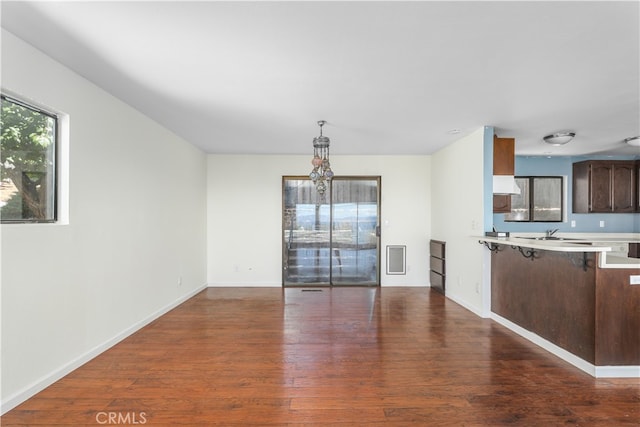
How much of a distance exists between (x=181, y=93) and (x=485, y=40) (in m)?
2.55

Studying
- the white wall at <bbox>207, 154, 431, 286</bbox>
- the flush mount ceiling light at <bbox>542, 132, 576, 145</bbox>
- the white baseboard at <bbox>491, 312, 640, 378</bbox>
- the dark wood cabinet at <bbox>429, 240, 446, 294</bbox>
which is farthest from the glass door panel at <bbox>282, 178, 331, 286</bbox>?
the flush mount ceiling light at <bbox>542, 132, 576, 145</bbox>

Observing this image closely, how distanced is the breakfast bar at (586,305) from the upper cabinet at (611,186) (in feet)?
11.8

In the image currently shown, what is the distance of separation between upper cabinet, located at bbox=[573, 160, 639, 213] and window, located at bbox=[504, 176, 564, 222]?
455 mm

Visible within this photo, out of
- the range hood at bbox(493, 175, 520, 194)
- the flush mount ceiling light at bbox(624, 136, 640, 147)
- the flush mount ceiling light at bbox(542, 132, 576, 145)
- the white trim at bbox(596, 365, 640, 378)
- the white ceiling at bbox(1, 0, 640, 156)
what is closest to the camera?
the white ceiling at bbox(1, 0, 640, 156)

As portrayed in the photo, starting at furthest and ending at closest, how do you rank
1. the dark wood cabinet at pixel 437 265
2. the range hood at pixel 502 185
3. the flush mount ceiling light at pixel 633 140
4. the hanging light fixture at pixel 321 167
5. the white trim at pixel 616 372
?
the dark wood cabinet at pixel 437 265 < the flush mount ceiling light at pixel 633 140 < the range hood at pixel 502 185 < the hanging light fixture at pixel 321 167 < the white trim at pixel 616 372

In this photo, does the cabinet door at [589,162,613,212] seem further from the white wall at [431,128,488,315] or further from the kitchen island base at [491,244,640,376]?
the kitchen island base at [491,244,640,376]

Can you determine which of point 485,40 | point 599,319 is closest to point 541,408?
point 599,319

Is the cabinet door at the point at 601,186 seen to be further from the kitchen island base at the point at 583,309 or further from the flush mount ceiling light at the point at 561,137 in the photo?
the kitchen island base at the point at 583,309

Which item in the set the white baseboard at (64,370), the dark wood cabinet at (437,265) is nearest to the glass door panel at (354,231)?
the dark wood cabinet at (437,265)

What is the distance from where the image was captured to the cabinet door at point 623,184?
564 centimetres

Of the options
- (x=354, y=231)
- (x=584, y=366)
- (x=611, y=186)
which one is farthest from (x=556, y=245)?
(x=611, y=186)

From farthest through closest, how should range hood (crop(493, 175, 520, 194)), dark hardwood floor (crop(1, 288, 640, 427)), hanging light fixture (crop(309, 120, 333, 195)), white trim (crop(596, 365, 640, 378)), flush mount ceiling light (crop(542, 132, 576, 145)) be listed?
1. flush mount ceiling light (crop(542, 132, 576, 145))
2. range hood (crop(493, 175, 520, 194))
3. hanging light fixture (crop(309, 120, 333, 195))
4. white trim (crop(596, 365, 640, 378))
5. dark hardwood floor (crop(1, 288, 640, 427))

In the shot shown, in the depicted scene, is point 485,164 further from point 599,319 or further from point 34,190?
point 34,190

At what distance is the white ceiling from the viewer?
180 cm
